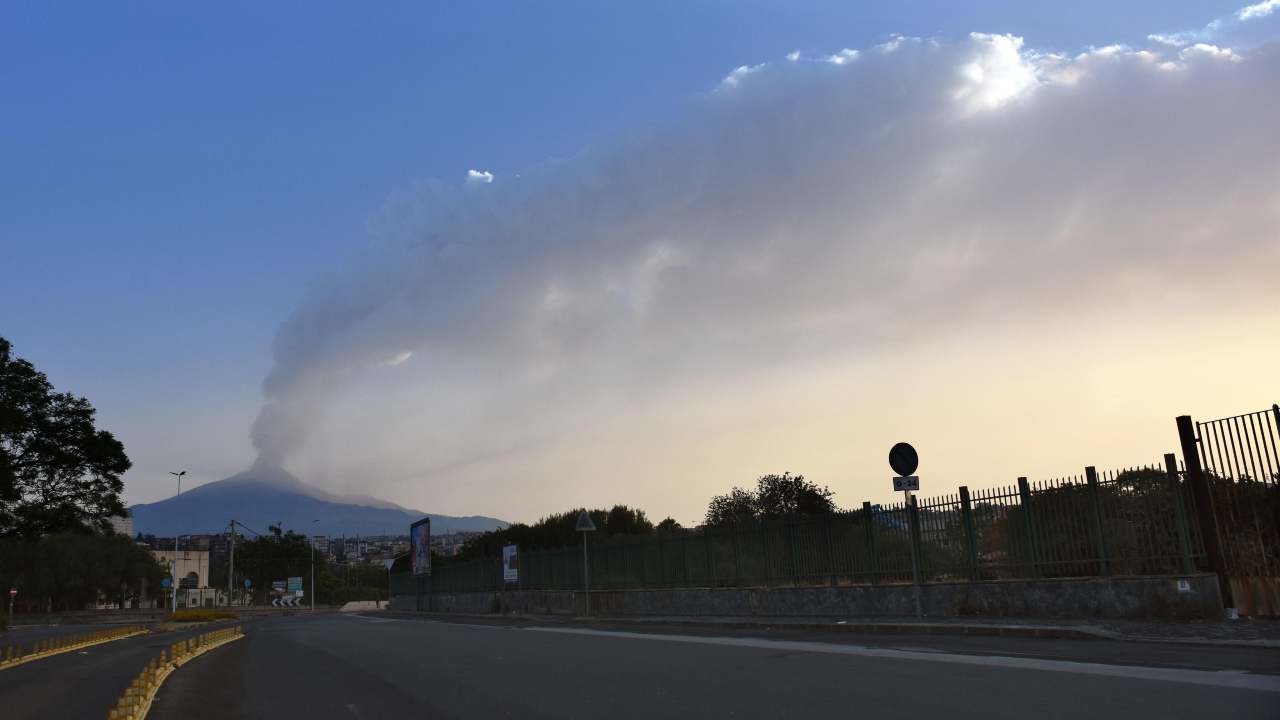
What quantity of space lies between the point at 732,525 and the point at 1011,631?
39.0ft

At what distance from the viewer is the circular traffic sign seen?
733 inches

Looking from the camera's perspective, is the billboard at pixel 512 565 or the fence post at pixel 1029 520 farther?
the billboard at pixel 512 565

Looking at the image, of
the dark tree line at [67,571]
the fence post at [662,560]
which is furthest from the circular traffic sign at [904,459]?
the dark tree line at [67,571]

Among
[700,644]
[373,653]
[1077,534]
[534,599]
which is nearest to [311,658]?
[373,653]

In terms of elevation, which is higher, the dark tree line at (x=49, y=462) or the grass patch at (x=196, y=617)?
the dark tree line at (x=49, y=462)

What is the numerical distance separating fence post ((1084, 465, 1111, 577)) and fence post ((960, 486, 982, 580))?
8.89ft

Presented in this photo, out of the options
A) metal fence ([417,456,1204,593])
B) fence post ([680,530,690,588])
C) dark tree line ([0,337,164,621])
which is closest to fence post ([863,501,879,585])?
metal fence ([417,456,1204,593])

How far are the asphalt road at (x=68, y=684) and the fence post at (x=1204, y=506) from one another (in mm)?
14857

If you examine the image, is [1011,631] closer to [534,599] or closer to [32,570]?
[534,599]

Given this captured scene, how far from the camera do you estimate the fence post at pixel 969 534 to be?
18469 mm

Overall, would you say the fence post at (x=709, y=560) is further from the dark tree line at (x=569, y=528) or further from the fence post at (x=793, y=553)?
the dark tree line at (x=569, y=528)

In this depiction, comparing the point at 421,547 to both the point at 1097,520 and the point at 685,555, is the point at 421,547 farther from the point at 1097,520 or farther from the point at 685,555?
the point at 1097,520

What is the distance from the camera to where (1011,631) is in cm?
1480

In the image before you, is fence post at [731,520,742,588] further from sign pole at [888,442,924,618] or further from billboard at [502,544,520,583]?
billboard at [502,544,520,583]
